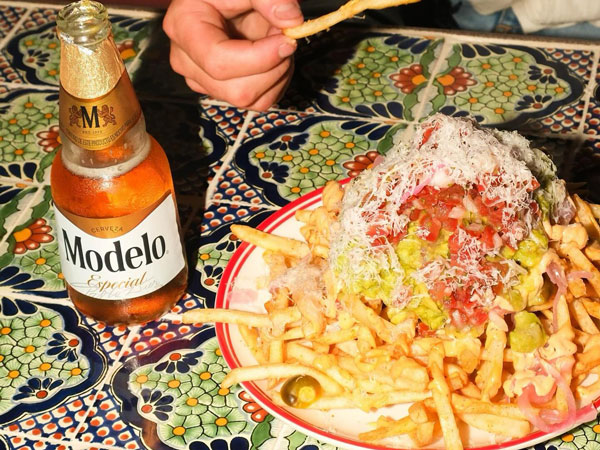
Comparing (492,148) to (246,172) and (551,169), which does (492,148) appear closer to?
(551,169)

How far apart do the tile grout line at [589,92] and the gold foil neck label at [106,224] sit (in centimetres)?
133

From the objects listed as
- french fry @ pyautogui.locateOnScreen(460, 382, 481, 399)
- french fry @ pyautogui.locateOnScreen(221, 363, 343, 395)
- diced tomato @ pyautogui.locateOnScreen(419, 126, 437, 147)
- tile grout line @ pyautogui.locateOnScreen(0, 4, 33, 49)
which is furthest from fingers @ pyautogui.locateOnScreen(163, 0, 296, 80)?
tile grout line @ pyautogui.locateOnScreen(0, 4, 33, 49)

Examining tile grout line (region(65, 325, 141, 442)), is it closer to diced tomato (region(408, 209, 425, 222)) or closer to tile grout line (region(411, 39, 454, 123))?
diced tomato (region(408, 209, 425, 222))

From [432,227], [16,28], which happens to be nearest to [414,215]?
[432,227]

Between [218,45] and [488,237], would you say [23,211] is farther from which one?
[488,237]

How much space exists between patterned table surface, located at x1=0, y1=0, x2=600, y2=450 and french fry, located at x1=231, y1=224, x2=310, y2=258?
215 mm

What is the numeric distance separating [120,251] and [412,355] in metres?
0.59

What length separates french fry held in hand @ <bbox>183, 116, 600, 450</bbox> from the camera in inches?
57.1

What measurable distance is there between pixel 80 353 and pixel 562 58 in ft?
5.74

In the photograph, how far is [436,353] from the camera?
1480 mm

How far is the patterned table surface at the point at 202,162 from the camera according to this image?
1696 mm

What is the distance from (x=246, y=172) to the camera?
7.65 feet

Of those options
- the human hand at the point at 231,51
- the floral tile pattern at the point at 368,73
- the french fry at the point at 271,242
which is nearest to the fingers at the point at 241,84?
the human hand at the point at 231,51

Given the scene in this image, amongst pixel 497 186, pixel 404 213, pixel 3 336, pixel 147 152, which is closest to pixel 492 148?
pixel 497 186
